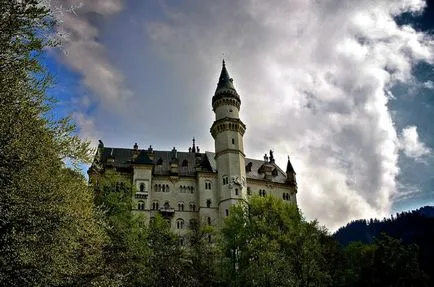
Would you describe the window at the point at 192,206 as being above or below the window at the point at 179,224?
above

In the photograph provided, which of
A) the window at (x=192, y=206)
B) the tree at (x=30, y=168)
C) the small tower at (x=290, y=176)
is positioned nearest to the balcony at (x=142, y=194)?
the window at (x=192, y=206)

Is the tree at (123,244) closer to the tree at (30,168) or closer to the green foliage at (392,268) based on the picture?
the tree at (30,168)

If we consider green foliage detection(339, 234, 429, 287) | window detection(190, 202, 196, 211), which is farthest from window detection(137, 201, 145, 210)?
green foliage detection(339, 234, 429, 287)

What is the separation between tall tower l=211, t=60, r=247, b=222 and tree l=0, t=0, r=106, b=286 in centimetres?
4439

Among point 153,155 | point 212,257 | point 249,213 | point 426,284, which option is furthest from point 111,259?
point 153,155

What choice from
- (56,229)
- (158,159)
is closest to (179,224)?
(158,159)

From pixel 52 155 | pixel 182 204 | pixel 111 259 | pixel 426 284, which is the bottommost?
pixel 426 284

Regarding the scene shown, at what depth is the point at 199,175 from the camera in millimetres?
67625

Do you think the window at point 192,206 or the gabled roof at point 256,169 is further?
the gabled roof at point 256,169

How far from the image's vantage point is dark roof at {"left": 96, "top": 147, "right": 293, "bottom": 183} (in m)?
66.9

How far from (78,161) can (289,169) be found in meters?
61.3

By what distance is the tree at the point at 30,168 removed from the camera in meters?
17.1

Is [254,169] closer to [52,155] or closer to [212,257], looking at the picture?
[212,257]

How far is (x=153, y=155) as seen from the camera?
230 ft
